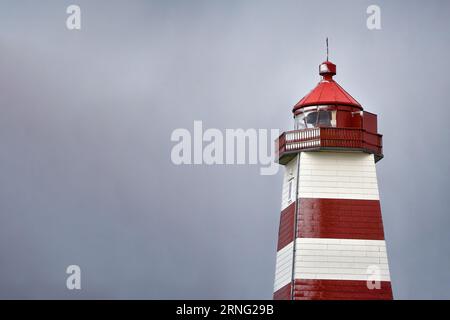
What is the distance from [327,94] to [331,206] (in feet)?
15.4

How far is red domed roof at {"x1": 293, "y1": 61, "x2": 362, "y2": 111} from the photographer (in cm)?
5978

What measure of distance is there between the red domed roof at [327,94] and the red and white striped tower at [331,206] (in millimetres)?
48

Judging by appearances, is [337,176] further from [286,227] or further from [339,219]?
[286,227]

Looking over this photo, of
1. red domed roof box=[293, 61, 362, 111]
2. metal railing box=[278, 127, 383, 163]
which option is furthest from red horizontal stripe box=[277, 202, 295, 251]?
red domed roof box=[293, 61, 362, 111]

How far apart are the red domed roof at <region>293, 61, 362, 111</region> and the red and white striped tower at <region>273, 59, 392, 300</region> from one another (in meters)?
0.05

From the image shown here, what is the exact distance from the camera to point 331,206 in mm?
58031

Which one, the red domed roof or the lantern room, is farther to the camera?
the red domed roof

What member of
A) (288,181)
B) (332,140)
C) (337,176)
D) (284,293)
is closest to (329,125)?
(332,140)

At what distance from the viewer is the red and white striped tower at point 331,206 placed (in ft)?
187

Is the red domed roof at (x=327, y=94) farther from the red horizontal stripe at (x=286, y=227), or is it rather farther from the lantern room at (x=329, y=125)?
the red horizontal stripe at (x=286, y=227)

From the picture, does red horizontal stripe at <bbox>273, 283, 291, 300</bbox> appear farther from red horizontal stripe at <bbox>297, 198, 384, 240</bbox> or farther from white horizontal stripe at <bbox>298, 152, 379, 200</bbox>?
white horizontal stripe at <bbox>298, 152, 379, 200</bbox>

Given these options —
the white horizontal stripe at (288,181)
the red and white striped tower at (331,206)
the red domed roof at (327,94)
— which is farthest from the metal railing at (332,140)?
the red domed roof at (327,94)
